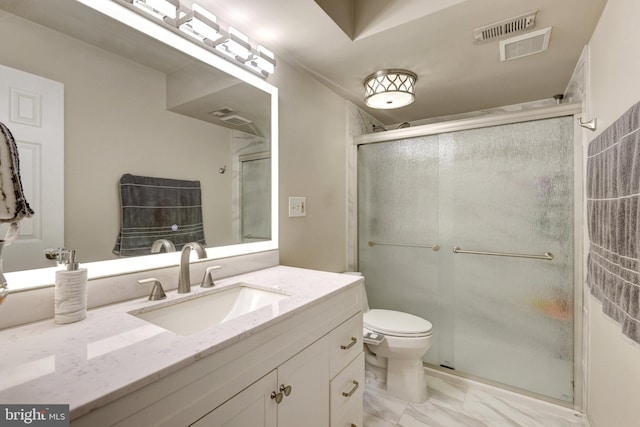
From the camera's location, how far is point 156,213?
113cm

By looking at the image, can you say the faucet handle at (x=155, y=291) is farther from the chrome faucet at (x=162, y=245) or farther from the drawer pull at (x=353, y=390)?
the drawer pull at (x=353, y=390)

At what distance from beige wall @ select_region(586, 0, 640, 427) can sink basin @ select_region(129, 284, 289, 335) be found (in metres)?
1.29

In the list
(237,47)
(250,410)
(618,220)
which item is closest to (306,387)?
(250,410)

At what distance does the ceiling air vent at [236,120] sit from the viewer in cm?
141

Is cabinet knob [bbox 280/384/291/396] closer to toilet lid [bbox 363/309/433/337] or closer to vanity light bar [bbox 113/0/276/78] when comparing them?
toilet lid [bbox 363/309/433/337]

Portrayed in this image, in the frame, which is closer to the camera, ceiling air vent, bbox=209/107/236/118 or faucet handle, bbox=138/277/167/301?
faucet handle, bbox=138/277/167/301

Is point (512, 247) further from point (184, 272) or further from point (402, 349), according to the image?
point (184, 272)

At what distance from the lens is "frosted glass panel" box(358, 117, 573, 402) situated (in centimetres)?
172

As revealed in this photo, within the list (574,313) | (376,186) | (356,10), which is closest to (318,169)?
(376,186)

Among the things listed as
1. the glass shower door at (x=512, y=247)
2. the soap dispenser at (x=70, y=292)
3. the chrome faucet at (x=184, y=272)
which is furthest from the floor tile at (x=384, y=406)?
the soap dispenser at (x=70, y=292)

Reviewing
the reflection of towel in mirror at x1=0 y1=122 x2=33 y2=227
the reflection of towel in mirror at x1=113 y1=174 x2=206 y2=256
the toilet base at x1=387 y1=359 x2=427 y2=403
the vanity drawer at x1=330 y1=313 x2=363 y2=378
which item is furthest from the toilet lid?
the reflection of towel in mirror at x1=0 y1=122 x2=33 y2=227

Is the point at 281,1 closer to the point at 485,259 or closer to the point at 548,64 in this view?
the point at 548,64

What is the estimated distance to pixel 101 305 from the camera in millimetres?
935

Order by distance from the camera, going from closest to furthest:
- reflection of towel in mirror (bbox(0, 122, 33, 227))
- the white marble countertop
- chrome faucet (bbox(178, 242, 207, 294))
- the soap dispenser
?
the white marble countertop, reflection of towel in mirror (bbox(0, 122, 33, 227)), the soap dispenser, chrome faucet (bbox(178, 242, 207, 294))
